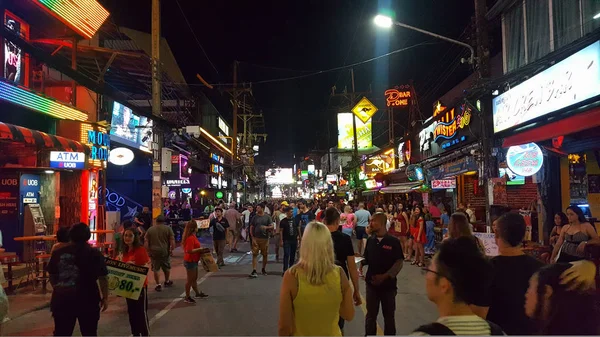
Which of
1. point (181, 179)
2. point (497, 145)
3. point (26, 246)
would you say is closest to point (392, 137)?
point (181, 179)

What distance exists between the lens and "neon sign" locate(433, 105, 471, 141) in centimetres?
1720

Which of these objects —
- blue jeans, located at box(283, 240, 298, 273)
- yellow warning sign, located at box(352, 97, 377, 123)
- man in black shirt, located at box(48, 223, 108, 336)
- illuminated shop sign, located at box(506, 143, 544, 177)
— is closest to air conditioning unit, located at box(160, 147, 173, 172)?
blue jeans, located at box(283, 240, 298, 273)

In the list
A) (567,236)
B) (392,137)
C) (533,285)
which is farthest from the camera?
(392,137)

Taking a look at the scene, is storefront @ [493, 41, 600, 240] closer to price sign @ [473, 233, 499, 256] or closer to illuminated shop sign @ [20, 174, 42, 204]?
price sign @ [473, 233, 499, 256]

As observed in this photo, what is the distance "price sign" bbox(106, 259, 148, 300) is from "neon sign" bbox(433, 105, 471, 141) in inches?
564

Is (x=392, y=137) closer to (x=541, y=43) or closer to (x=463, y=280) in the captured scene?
(x=541, y=43)

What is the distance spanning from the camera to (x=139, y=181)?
23.5m

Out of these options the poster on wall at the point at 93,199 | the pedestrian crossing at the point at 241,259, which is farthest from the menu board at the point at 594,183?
the poster on wall at the point at 93,199

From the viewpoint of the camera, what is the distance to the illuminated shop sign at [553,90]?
7.98 metres

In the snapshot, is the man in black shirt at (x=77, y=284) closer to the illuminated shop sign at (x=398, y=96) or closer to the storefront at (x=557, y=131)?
the storefront at (x=557, y=131)

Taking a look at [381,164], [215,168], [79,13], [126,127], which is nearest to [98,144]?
[126,127]

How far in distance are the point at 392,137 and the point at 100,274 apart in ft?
99.2

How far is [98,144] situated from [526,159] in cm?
1354

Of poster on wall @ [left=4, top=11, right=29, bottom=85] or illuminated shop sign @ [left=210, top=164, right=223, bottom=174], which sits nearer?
poster on wall @ [left=4, top=11, right=29, bottom=85]
